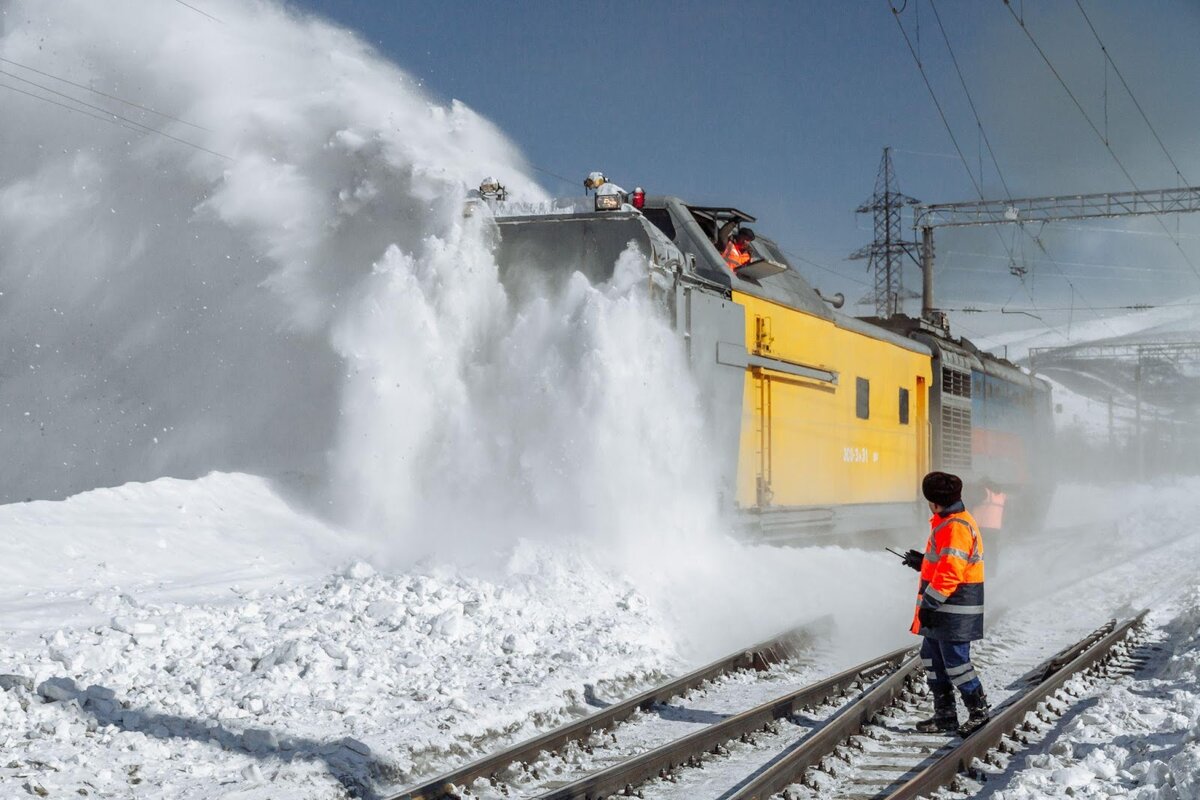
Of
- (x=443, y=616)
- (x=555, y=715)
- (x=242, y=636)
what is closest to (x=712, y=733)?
(x=555, y=715)

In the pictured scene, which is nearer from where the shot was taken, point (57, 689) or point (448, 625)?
point (57, 689)

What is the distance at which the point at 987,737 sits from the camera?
5.92 metres

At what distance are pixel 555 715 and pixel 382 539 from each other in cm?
432

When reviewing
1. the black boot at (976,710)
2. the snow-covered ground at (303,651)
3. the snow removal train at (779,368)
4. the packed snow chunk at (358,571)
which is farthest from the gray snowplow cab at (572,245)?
the black boot at (976,710)

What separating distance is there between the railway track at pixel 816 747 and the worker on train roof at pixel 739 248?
5.08m

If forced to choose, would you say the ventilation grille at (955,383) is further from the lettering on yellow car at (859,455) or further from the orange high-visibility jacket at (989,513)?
the lettering on yellow car at (859,455)

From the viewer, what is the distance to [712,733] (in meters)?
5.89

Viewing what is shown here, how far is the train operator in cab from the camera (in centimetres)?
631

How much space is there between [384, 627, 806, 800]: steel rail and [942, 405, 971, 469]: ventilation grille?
8.07 metres

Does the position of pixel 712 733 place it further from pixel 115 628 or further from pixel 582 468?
pixel 582 468

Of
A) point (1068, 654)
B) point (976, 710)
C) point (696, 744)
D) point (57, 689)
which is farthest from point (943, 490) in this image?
point (57, 689)

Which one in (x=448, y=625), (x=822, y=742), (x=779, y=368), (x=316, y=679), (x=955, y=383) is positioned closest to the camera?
(x=822, y=742)

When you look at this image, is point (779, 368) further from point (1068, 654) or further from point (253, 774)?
point (253, 774)

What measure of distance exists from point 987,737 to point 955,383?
463 inches
